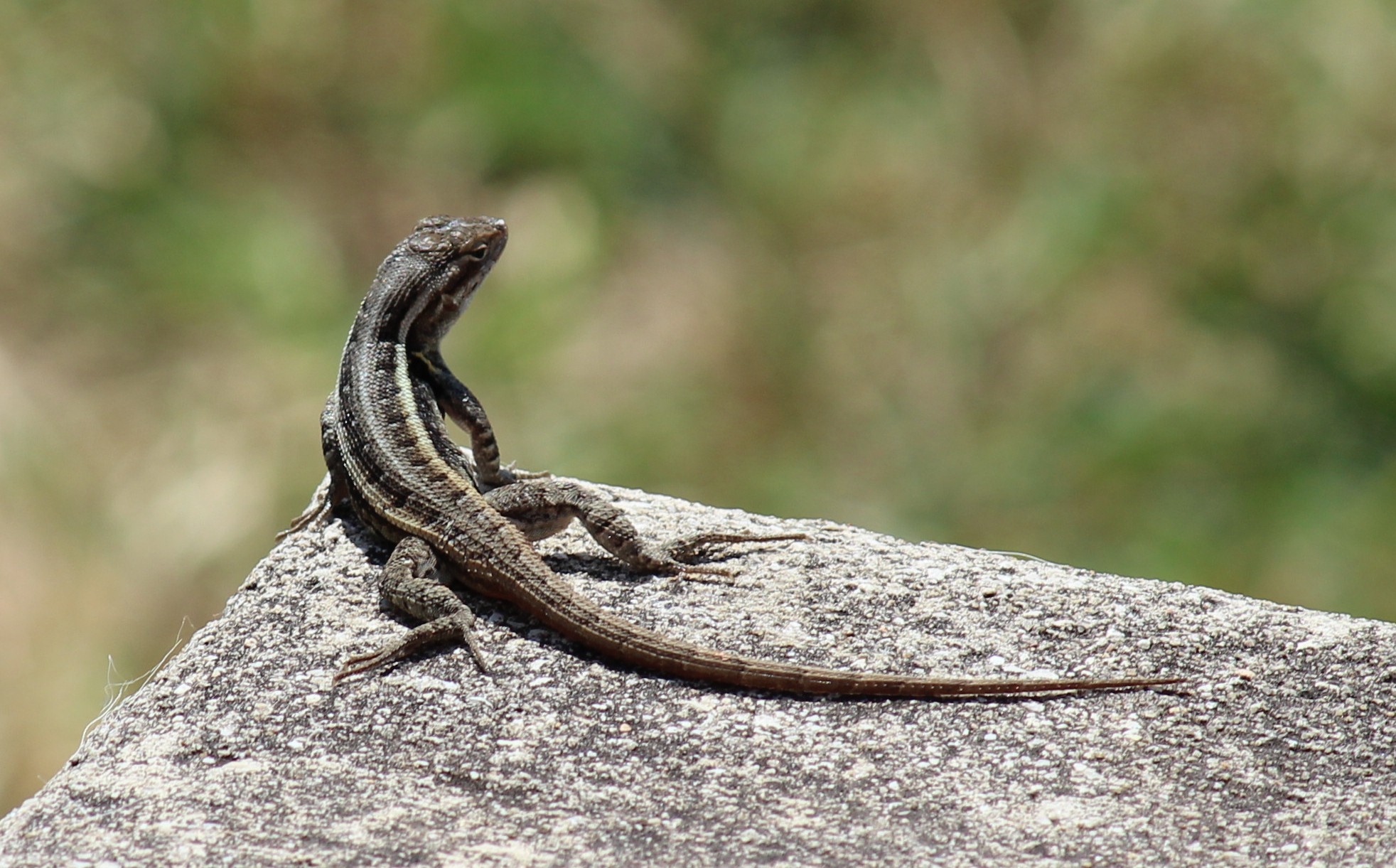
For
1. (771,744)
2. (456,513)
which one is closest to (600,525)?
(456,513)

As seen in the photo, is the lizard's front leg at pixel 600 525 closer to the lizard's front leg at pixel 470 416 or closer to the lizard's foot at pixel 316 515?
the lizard's front leg at pixel 470 416

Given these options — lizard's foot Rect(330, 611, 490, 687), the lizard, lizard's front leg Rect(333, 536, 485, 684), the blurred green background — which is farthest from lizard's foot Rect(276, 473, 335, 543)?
the blurred green background

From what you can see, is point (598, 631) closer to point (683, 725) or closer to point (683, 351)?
point (683, 725)

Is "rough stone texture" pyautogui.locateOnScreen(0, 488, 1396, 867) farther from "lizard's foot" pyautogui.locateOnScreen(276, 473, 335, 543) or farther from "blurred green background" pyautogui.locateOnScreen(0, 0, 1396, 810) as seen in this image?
"blurred green background" pyautogui.locateOnScreen(0, 0, 1396, 810)

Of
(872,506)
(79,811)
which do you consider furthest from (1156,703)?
(872,506)

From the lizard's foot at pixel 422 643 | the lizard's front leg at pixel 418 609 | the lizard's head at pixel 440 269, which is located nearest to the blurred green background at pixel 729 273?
the lizard's head at pixel 440 269
